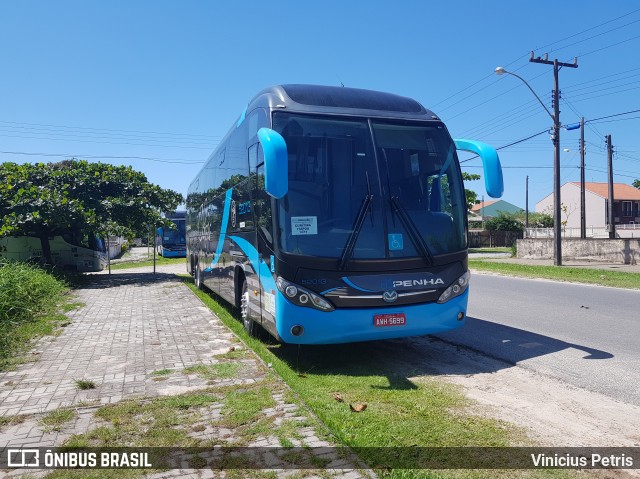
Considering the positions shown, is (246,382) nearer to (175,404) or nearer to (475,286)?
(175,404)

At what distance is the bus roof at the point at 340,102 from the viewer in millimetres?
6500

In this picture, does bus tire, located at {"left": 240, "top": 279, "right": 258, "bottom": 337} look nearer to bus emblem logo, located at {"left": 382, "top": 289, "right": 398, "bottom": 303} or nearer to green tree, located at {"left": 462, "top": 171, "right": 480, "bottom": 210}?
bus emblem logo, located at {"left": 382, "top": 289, "right": 398, "bottom": 303}

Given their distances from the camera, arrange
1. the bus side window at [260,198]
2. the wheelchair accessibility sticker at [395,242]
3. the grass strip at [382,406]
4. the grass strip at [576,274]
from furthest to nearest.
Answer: the grass strip at [576,274] < the bus side window at [260,198] < the wheelchair accessibility sticker at [395,242] < the grass strip at [382,406]

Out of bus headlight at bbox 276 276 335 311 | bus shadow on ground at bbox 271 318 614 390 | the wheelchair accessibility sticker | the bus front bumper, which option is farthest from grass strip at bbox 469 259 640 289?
bus headlight at bbox 276 276 335 311

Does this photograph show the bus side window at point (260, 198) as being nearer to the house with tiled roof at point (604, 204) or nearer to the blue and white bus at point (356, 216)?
the blue and white bus at point (356, 216)

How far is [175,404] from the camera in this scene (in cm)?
486

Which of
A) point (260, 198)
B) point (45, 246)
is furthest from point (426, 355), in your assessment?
point (45, 246)

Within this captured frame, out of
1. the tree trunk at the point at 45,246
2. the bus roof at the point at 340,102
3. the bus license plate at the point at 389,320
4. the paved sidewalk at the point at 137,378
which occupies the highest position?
the bus roof at the point at 340,102

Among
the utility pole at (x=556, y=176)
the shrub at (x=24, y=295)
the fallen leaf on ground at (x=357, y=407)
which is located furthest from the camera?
the utility pole at (x=556, y=176)

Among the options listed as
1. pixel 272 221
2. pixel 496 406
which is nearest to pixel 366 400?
pixel 496 406

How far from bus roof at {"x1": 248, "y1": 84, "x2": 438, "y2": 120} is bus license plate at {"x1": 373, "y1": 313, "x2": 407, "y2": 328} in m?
2.56

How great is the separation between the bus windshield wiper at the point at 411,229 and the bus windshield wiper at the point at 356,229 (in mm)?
315

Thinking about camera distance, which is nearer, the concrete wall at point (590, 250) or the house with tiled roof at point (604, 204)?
the concrete wall at point (590, 250)

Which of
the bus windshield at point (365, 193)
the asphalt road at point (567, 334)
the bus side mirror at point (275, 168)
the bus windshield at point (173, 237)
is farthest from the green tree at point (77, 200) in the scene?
the bus windshield at point (173, 237)
